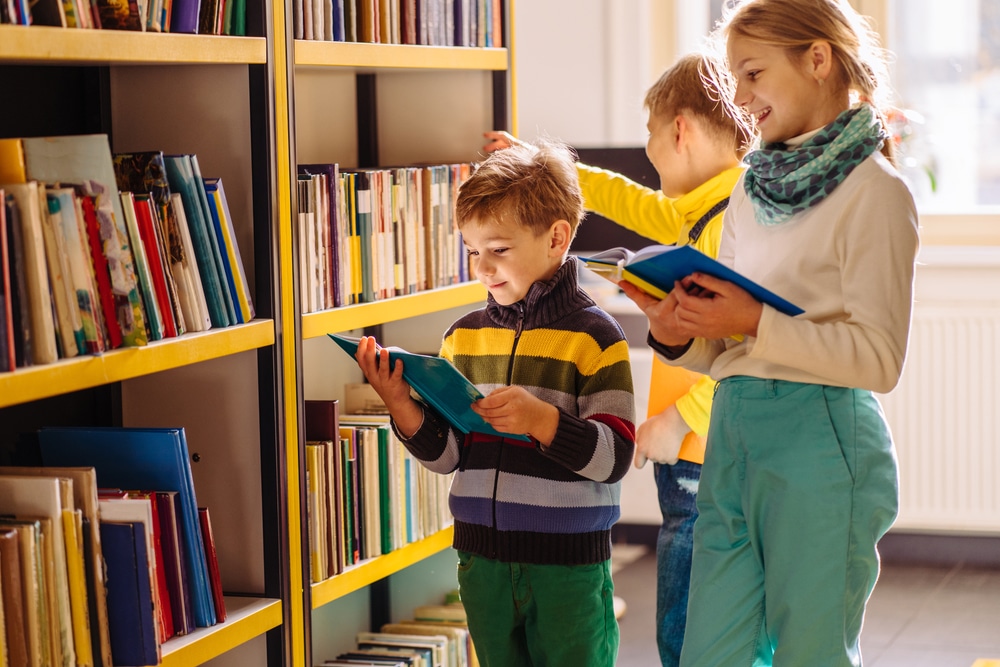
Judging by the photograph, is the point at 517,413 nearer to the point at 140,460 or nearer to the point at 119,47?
the point at 140,460

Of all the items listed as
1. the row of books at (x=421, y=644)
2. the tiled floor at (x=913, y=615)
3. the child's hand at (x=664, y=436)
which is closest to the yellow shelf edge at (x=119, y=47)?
the child's hand at (x=664, y=436)

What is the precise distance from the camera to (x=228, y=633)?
1.83 m

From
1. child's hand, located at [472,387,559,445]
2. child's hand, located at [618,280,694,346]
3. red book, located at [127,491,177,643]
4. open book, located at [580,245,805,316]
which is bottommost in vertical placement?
red book, located at [127,491,177,643]

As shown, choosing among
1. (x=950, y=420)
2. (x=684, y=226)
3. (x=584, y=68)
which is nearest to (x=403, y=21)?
(x=684, y=226)

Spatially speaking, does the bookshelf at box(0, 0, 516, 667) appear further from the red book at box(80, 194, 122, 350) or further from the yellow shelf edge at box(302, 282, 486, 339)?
the red book at box(80, 194, 122, 350)

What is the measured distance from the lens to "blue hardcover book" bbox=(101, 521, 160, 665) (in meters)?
1.62

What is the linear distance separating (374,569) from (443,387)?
59 centimetres

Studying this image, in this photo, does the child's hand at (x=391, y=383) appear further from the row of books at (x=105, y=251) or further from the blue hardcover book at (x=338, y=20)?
the blue hardcover book at (x=338, y=20)

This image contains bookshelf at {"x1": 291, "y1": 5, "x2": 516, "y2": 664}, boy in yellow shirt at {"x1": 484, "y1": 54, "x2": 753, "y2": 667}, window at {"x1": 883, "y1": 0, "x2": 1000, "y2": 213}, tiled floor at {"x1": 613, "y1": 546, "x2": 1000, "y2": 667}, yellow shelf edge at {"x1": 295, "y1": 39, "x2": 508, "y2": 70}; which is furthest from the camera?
window at {"x1": 883, "y1": 0, "x2": 1000, "y2": 213}

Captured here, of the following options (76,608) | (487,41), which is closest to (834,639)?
(76,608)

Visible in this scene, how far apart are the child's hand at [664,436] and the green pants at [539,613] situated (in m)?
0.37

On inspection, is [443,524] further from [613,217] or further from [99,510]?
[99,510]

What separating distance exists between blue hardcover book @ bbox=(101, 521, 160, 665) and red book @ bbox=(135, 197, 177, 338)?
0.28 m

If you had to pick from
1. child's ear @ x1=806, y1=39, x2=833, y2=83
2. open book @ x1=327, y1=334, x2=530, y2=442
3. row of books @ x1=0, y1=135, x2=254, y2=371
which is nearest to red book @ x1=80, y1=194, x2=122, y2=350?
row of books @ x1=0, y1=135, x2=254, y2=371
